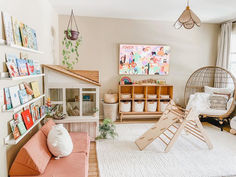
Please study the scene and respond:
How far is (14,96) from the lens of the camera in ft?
5.57

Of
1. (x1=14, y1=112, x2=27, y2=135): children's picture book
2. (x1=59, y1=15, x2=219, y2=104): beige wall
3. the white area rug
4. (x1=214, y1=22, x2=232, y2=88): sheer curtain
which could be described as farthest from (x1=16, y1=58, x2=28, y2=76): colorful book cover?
(x1=214, y1=22, x2=232, y2=88): sheer curtain

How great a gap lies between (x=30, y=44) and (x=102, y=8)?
6.65 feet

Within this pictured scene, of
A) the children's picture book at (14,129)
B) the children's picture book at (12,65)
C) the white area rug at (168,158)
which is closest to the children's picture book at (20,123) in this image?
the children's picture book at (14,129)

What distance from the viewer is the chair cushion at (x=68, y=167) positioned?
1653 mm

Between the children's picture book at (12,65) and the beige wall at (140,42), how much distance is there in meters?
2.58

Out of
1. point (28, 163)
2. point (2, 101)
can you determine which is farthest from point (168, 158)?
point (2, 101)

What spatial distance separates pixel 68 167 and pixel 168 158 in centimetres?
149

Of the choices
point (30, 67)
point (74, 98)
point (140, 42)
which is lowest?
point (74, 98)

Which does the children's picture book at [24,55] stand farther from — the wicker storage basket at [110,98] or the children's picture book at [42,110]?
the wicker storage basket at [110,98]

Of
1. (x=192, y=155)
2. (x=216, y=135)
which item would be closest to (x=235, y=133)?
(x=216, y=135)

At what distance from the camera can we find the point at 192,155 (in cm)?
264

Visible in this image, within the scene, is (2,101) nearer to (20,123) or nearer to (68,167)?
(20,123)

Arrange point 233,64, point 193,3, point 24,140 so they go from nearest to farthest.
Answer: point 24,140
point 193,3
point 233,64

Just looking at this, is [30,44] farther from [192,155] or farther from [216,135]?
→ [216,135]
